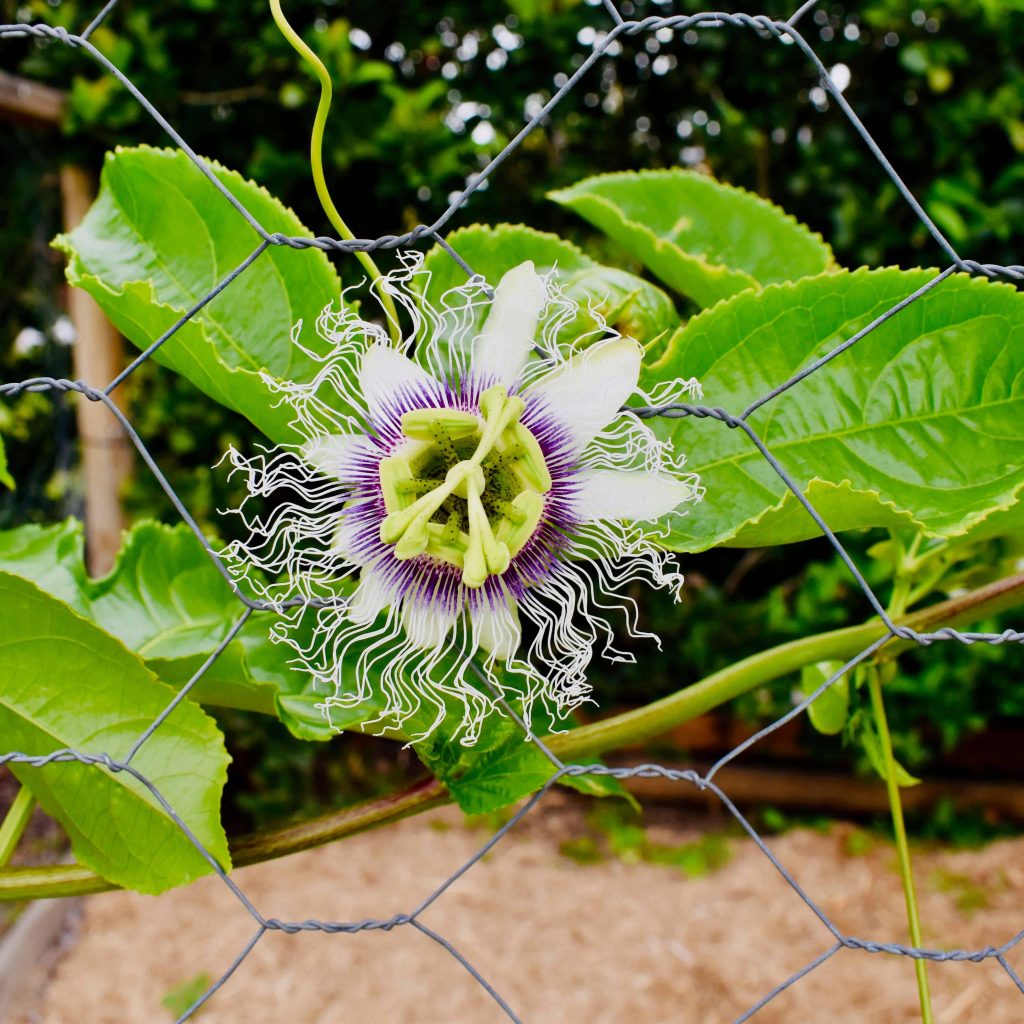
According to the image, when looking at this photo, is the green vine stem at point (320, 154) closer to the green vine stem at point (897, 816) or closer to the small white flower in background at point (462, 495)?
the small white flower in background at point (462, 495)

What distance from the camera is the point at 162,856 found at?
13.7 inches

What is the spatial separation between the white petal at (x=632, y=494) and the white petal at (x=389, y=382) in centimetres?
5

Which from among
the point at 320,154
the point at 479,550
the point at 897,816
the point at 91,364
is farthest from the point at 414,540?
the point at 91,364

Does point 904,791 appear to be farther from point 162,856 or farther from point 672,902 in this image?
point 162,856

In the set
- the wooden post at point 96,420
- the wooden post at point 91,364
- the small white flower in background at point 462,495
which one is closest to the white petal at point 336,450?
the small white flower in background at point 462,495

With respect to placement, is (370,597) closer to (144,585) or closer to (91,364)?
(144,585)

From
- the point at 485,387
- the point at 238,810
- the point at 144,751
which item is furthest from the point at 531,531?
the point at 238,810

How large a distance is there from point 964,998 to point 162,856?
1.50 meters

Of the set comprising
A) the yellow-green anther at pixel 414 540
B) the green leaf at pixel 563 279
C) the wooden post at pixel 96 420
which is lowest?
the wooden post at pixel 96 420

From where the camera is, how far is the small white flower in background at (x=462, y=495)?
0.93 feet

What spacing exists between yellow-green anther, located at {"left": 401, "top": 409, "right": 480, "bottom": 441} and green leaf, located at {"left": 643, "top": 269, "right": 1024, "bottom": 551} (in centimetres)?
7

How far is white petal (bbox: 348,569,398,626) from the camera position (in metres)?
0.31

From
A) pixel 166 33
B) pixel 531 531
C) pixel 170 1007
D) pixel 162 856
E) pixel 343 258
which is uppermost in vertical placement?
pixel 166 33

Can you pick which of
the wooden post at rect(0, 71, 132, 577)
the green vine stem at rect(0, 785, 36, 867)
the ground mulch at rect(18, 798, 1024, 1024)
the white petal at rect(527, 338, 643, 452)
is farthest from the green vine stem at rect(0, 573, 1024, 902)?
the ground mulch at rect(18, 798, 1024, 1024)
